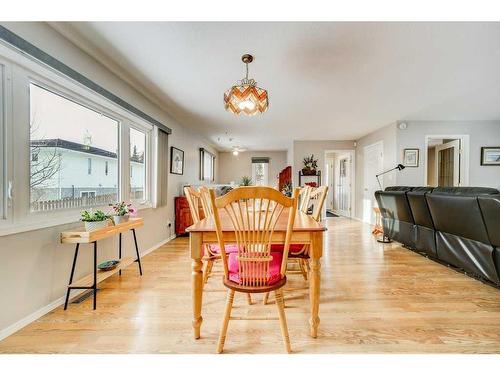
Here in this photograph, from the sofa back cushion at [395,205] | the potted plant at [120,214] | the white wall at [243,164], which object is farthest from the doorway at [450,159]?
the potted plant at [120,214]

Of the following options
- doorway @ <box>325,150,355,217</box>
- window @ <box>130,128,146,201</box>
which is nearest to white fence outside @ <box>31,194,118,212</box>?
window @ <box>130,128,146,201</box>

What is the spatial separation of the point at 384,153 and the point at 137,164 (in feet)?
17.3

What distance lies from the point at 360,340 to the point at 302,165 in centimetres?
583

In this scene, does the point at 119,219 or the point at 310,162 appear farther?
the point at 310,162

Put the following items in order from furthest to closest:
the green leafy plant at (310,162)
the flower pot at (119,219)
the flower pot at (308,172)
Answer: the green leafy plant at (310,162)
the flower pot at (308,172)
the flower pot at (119,219)

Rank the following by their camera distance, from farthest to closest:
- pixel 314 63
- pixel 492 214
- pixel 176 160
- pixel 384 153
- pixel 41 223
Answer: pixel 384 153 < pixel 176 160 < pixel 314 63 < pixel 492 214 < pixel 41 223

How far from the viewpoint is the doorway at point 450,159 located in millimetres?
5094

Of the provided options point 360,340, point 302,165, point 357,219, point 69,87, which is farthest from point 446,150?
point 69,87

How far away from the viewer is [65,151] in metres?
2.11

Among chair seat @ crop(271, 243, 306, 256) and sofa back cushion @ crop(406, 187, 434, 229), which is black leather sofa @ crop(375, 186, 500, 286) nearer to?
sofa back cushion @ crop(406, 187, 434, 229)

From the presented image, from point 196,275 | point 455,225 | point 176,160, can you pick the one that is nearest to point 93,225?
point 196,275

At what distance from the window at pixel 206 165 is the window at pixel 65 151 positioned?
3.77 m

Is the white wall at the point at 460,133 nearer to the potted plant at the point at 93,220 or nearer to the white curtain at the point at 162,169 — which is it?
the white curtain at the point at 162,169

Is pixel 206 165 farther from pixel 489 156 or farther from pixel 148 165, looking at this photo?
pixel 489 156
